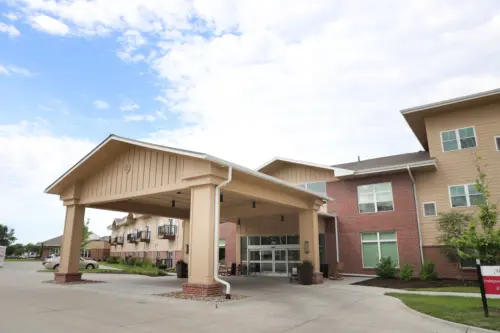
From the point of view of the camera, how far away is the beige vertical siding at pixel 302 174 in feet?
76.1

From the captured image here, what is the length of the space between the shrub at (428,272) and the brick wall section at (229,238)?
476 inches

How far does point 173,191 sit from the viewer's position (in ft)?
43.5

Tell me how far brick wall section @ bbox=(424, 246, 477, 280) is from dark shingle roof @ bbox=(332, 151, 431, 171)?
5279 millimetres

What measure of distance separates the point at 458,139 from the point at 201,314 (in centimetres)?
1741

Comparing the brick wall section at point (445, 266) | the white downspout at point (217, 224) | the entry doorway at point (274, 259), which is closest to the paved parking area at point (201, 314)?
the white downspout at point (217, 224)

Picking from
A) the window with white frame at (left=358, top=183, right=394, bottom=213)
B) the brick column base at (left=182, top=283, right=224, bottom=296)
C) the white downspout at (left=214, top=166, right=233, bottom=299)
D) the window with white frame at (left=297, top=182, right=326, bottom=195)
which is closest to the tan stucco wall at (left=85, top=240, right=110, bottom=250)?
the window with white frame at (left=297, top=182, right=326, bottom=195)

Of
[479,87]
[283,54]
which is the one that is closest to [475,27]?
[479,87]

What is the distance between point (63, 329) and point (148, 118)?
1312 centimetres

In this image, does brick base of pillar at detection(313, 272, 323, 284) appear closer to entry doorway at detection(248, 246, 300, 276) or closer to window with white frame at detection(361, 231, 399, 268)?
entry doorway at detection(248, 246, 300, 276)

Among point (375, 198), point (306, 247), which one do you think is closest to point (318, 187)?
point (375, 198)

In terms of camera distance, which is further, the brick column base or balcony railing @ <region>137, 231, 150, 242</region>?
balcony railing @ <region>137, 231, 150, 242</region>

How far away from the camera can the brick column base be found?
10766 mm

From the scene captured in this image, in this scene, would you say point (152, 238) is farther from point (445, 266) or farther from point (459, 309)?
point (459, 309)

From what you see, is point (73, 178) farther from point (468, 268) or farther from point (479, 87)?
point (479, 87)
